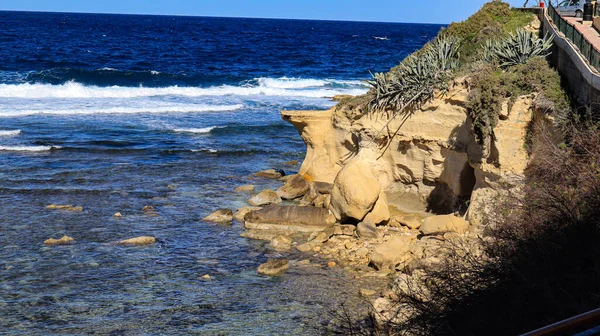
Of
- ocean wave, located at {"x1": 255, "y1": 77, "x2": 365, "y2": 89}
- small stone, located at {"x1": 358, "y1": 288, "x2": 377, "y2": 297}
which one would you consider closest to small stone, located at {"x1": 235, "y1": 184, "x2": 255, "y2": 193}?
small stone, located at {"x1": 358, "y1": 288, "x2": 377, "y2": 297}

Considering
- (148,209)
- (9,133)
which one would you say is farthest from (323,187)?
(9,133)

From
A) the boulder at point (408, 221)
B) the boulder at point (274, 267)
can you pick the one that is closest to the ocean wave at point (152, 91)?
the boulder at point (408, 221)

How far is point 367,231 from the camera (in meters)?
15.7

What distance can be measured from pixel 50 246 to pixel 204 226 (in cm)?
353

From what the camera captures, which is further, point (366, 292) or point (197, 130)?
point (197, 130)

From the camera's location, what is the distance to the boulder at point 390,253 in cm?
1386

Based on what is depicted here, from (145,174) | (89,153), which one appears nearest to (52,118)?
(89,153)

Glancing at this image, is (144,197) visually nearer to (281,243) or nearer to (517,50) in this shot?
(281,243)

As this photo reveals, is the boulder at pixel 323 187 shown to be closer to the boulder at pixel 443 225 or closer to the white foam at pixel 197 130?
the boulder at pixel 443 225

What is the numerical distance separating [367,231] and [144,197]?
7.06 m

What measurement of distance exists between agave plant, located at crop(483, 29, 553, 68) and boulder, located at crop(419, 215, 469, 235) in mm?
4162

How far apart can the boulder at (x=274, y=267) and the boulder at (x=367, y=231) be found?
2314 millimetres

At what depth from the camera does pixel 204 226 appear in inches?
670

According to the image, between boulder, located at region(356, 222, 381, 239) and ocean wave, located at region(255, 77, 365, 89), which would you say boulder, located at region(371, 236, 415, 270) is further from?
ocean wave, located at region(255, 77, 365, 89)
